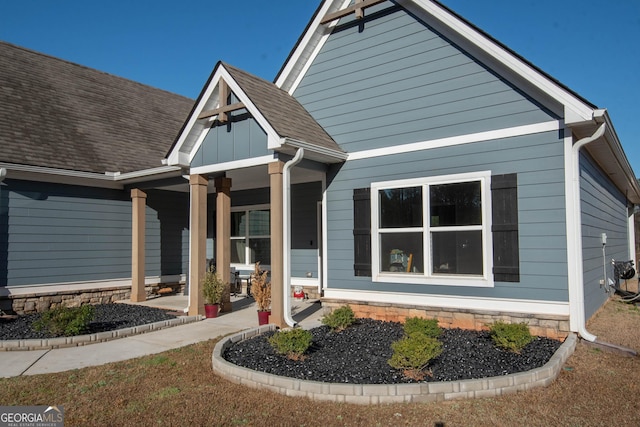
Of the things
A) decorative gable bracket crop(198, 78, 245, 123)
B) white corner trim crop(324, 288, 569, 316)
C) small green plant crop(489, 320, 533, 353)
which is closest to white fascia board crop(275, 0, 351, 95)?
decorative gable bracket crop(198, 78, 245, 123)

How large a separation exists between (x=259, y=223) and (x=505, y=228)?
704 cm

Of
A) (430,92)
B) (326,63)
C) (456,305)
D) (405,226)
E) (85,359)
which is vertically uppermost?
(326,63)

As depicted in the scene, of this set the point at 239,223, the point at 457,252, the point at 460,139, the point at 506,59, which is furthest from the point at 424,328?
the point at 239,223

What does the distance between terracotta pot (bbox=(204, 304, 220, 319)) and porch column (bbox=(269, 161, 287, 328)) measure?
167 centimetres

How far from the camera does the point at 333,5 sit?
356 inches

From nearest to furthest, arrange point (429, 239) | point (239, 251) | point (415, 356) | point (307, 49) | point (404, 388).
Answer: point (404, 388)
point (415, 356)
point (429, 239)
point (307, 49)
point (239, 251)

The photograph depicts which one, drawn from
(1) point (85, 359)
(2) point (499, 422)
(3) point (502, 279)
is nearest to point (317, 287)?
(3) point (502, 279)

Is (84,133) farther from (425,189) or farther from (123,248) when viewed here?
(425,189)

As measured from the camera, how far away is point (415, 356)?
4.82 m

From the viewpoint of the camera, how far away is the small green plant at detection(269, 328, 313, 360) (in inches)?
218

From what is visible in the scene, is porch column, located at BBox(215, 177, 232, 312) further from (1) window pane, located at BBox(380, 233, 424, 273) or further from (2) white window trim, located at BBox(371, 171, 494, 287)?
(1) window pane, located at BBox(380, 233, 424, 273)

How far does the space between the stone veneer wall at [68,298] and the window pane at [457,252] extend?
7704 millimetres

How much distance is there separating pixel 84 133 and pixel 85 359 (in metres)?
7.44

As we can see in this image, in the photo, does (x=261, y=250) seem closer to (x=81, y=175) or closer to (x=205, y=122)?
(x=205, y=122)
